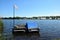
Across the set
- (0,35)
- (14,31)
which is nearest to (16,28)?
(14,31)

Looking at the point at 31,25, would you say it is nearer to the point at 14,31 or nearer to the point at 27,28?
the point at 27,28

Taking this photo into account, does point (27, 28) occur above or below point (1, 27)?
below

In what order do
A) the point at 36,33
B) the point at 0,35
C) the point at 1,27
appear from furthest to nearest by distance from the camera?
the point at 36,33
the point at 0,35
the point at 1,27

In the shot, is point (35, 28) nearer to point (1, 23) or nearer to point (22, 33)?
point (22, 33)

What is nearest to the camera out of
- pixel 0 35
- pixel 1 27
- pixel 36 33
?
pixel 1 27

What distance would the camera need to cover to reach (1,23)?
10.2 m

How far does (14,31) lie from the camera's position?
139 ft

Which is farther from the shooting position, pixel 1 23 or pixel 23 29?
pixel 23 29

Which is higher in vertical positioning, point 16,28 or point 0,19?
point 0,19

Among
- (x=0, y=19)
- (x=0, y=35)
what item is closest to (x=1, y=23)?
(x=0, y=19)

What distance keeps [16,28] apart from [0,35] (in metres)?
32.4

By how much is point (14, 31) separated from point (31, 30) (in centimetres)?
430

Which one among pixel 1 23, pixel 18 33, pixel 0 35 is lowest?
pixel 18 33

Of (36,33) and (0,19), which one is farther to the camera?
(36,33)
